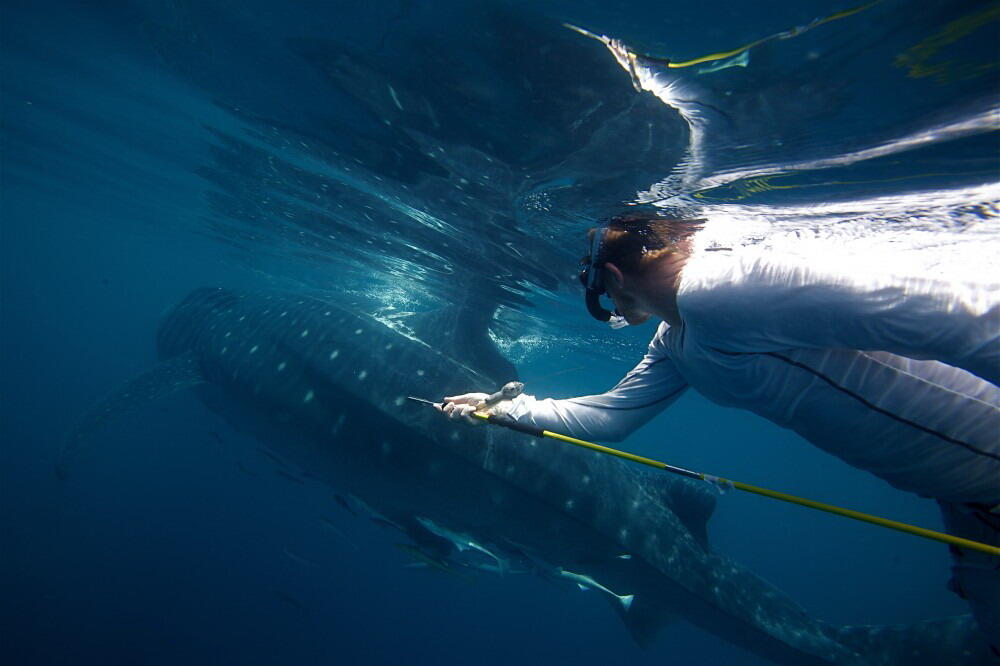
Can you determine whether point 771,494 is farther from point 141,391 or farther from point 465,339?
point 141,391

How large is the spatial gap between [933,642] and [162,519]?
19.3 m

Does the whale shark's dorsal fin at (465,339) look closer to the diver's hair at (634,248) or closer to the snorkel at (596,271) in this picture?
the snorkel at (596,271)

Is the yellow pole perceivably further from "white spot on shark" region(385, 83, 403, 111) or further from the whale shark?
"white spot on shark" region(385, 83, 403, 111)

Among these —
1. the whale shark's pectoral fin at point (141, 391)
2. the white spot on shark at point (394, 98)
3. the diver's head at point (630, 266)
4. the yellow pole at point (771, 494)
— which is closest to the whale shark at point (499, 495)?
the whale shark's pectoral fin at point (141, 391)

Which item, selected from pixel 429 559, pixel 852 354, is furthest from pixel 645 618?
pixel 852 354

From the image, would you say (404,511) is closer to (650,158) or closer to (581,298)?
(650,158)

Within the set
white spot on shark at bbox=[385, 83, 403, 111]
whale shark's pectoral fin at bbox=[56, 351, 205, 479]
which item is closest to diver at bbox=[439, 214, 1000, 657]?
white spot on shark at bbox=[385, 83, 403, 111]

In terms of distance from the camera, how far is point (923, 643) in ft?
18.6

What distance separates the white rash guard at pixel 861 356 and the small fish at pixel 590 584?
4705 millimetres

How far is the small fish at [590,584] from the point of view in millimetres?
6449

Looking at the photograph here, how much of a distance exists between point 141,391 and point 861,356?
12374mm

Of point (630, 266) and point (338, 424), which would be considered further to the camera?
point (338, 424)

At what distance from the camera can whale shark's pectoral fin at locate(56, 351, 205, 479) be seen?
9.70 m

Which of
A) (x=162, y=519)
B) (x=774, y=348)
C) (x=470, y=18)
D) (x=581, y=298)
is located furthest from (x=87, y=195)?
(x=774, y=348)
